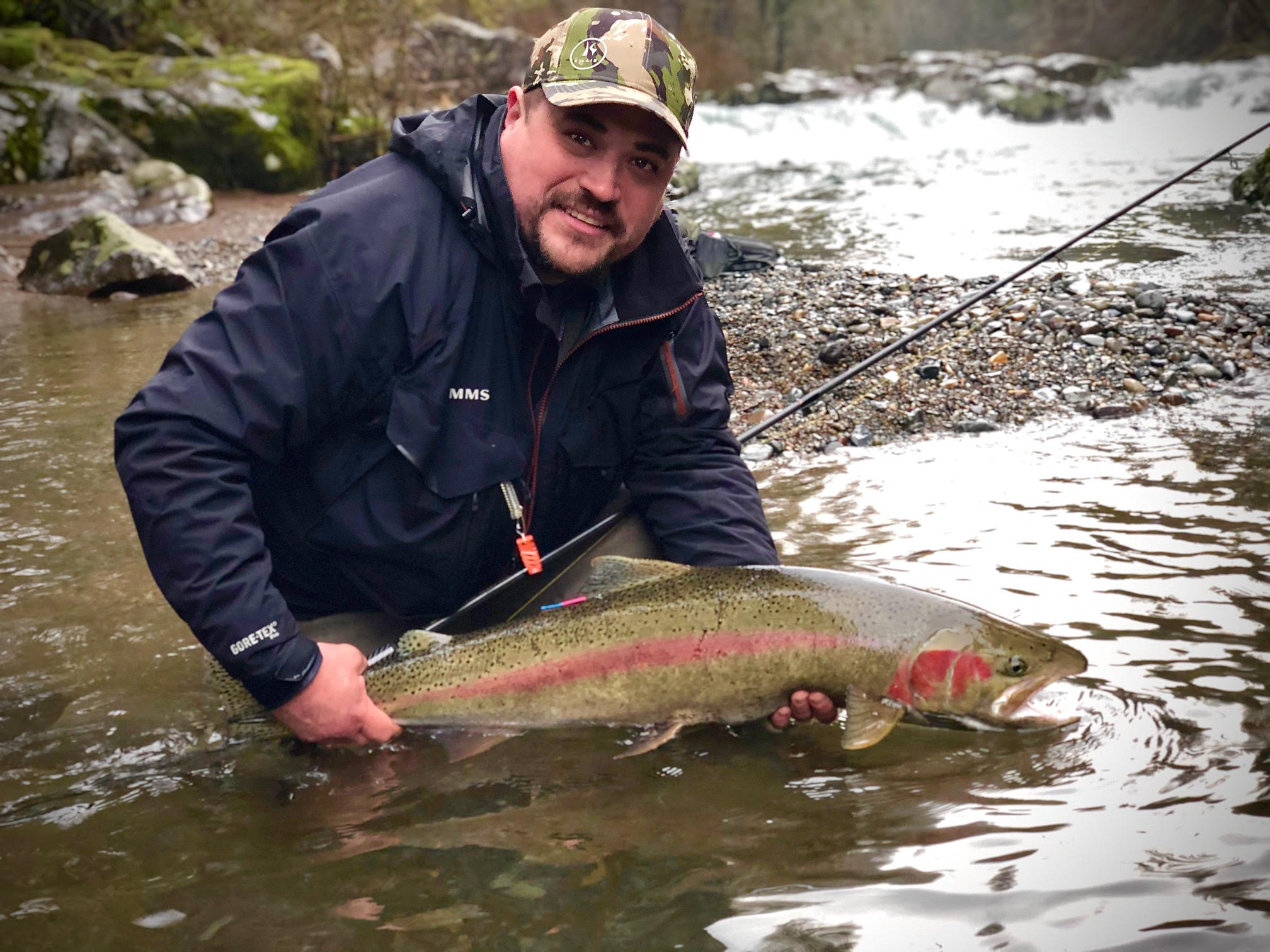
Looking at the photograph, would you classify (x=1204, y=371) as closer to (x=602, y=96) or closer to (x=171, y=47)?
(x=602, y=96)

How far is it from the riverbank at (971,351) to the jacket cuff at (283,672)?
10.5 feet

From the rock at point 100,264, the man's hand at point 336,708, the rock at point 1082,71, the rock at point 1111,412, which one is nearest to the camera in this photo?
the man's hand at point 336,708

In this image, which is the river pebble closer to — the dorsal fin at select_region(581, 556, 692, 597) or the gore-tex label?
the dorsal fin at select_region(581, 556, 692, 597)

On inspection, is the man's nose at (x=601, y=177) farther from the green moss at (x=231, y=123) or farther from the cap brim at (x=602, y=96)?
the green moss at (x=231, y=123)

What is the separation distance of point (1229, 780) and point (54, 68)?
53.6 feet

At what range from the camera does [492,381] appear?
301 cm

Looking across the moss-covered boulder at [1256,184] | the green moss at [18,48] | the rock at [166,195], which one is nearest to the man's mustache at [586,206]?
the moss-covered boulder at [1256,184]

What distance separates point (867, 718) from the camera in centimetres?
279

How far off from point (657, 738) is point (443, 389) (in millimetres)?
1059

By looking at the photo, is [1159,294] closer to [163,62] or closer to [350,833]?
[350,833]

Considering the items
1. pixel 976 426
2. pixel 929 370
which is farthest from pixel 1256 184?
pixel 976 426

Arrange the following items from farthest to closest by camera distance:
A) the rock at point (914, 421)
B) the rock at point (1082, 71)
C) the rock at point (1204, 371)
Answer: the rock at point (1082, 71)
the rock at point (1204, 371)
the rock at point (914, 421)

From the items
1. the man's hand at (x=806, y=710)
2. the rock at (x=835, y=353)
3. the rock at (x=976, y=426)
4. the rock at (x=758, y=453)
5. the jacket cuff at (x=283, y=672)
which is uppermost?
the rock at (x=835, y=353)

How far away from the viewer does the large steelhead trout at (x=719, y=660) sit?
276 cm
